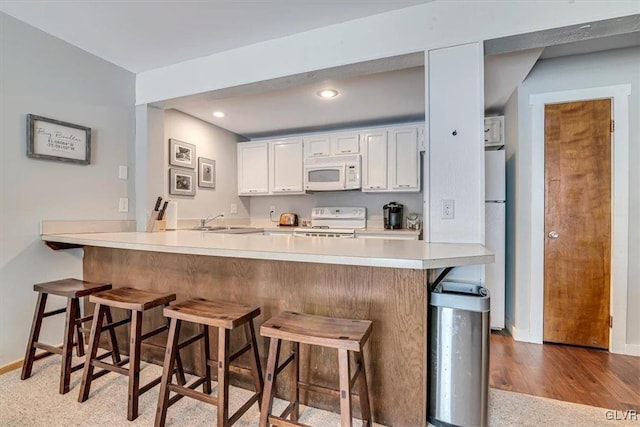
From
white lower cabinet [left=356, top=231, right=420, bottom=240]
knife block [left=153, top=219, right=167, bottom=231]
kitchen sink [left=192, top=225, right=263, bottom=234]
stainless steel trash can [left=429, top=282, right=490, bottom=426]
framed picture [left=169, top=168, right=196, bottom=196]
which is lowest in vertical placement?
stainless steel trash can [left=429, top=282, right=490, bottom=426]

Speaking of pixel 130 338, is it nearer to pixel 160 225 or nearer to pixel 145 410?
pixel 145 410

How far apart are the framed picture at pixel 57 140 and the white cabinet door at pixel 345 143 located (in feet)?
8.49

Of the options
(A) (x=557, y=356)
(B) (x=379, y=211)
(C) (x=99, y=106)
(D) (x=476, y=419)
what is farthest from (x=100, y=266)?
(A) (x=557, y=356)

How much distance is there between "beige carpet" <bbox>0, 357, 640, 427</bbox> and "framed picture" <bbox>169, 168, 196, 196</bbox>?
205 centimetres

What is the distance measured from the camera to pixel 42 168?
2256mm

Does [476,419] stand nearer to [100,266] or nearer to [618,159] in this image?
[618,159]

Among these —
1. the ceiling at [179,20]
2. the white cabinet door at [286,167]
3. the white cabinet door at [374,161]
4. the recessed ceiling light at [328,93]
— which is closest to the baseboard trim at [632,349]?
the white cabinet door at [374,161]

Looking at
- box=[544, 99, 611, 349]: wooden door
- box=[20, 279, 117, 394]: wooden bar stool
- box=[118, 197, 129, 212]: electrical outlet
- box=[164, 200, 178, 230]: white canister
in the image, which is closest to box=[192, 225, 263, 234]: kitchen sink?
box=[164, 200, 178, 230]: white canister

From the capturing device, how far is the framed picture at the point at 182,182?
3.47m

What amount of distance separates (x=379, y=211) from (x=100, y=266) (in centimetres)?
316

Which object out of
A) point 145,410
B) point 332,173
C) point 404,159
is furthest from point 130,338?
point 404,159

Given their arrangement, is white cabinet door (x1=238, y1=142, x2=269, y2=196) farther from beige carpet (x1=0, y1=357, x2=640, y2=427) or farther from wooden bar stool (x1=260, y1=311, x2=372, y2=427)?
wooden bar stool (x1=260, y1=311, x2=372, y2=427)

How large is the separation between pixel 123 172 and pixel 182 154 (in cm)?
85

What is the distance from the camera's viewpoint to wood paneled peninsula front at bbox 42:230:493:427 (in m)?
1.43
